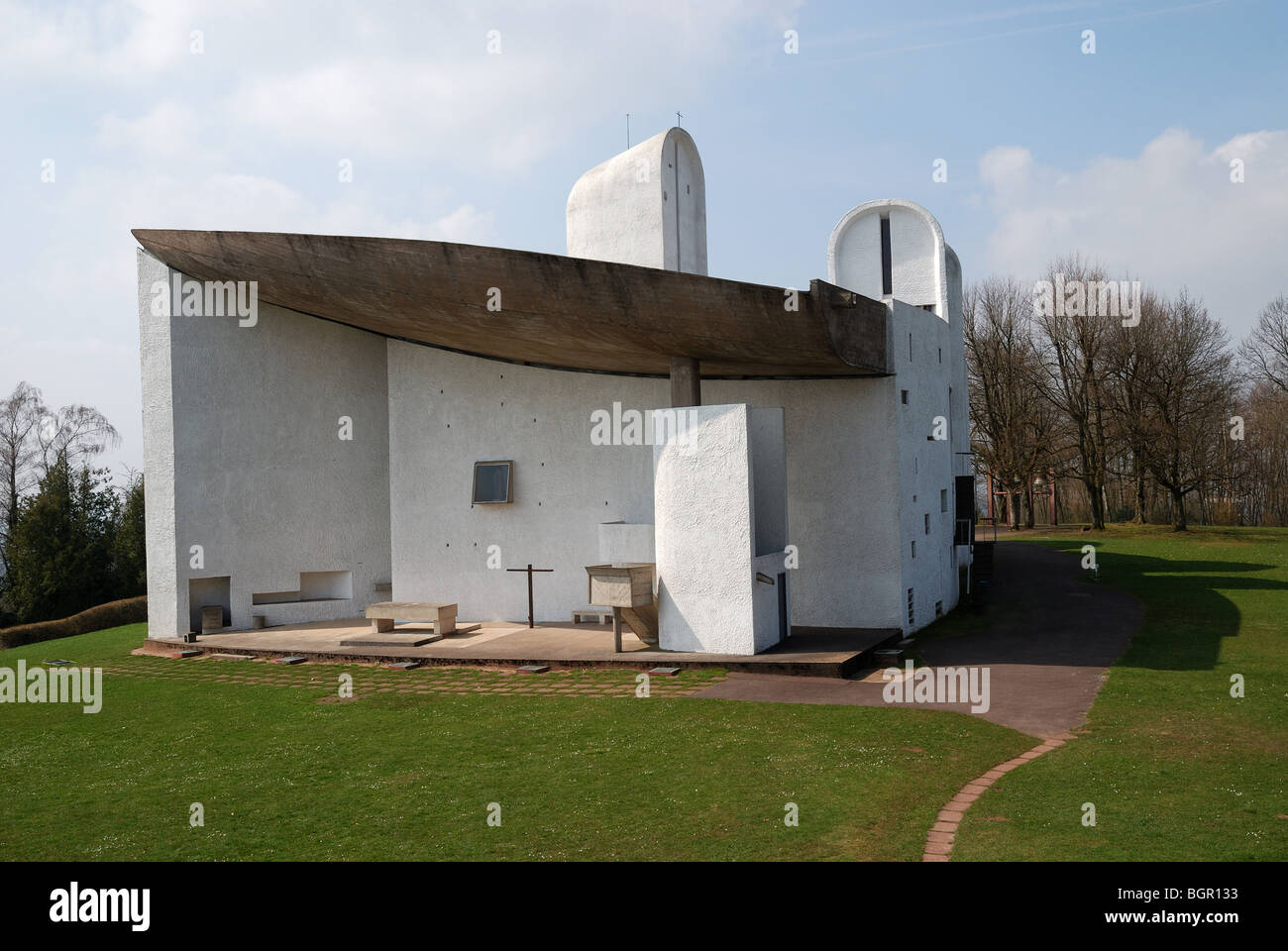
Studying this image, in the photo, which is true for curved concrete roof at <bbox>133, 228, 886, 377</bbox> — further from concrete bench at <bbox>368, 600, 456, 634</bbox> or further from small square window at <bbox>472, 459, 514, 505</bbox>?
concrete bench at <bbox>368, 600, 456, 634</bbox>

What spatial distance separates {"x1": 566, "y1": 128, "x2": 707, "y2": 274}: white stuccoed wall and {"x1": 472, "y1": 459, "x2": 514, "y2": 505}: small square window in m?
4.23

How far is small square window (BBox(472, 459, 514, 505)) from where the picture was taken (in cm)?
1659

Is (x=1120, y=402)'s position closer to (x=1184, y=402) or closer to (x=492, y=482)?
(x=1184, y=402)

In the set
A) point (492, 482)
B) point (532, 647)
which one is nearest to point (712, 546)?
point (532, 647)

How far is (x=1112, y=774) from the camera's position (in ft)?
24.1

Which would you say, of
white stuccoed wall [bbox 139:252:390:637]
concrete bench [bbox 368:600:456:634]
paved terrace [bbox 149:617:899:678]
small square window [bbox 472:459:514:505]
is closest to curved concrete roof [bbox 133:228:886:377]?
white stuccoed wall [bbox 139:252:390:637]

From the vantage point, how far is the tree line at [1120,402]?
3372 cm

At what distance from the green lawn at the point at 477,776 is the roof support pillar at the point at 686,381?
13.6ft

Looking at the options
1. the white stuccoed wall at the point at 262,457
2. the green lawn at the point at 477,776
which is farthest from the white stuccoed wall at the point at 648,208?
the green lawn at the point at 477,776

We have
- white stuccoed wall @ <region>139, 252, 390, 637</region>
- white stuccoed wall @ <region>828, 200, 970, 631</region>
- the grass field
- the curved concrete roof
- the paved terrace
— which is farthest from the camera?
white stuccoed wall @ <region>139, 252, 390, 637</region>

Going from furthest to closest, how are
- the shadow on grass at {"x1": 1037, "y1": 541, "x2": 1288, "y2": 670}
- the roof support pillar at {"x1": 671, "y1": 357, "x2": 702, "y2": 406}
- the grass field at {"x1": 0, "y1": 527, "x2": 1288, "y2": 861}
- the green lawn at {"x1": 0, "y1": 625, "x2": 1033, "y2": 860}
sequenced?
the roof support pillar at {"x1": 671, "y1": 357, "x2": 702, "y2": 406} → the shadow on grass at {"x1": 1037, "y1": 541, "x2": 1288, "y2": 670} → the green lawn at {"x1": 0, "y1": 625, "x2": 1033, "y2": 860} → the grass field at {"x1": 0, "y1": 527, "x2": 1288, "y2": 861}

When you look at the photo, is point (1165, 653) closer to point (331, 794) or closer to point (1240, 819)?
point (1240, 819)
